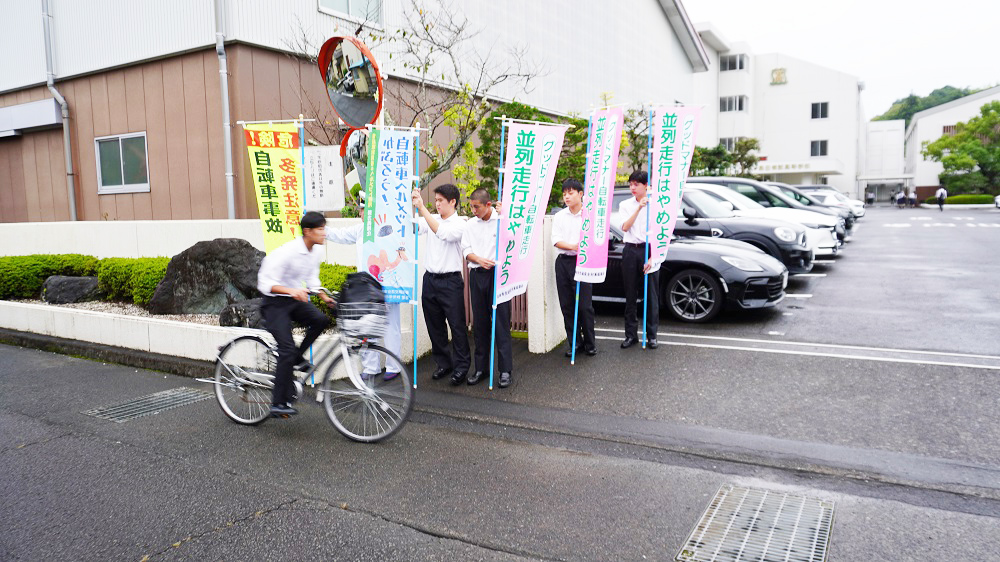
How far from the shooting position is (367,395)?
503cm

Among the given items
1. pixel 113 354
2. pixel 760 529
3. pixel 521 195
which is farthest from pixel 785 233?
pixel 113 354

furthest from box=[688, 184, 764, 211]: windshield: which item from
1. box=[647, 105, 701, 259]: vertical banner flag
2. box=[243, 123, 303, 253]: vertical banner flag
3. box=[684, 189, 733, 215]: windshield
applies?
box=[243, 123, 303, 253]: vertical banner flag

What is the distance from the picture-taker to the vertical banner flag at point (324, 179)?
8383mm

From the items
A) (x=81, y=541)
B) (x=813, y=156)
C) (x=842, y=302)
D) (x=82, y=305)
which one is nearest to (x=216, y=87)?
(x=82, y=305)

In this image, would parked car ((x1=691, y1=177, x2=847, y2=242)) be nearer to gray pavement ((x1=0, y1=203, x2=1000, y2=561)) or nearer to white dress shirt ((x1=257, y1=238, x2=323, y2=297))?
gray pavement ((x1=0, y1=203, x2=1000, y2=561))

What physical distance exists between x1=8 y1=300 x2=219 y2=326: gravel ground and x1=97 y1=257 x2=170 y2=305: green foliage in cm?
14

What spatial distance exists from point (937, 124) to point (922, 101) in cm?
3519

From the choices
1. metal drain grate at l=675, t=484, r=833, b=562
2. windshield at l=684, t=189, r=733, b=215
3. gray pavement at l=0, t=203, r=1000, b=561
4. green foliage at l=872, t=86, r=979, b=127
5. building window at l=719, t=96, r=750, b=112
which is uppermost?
green foliage at l=872, t=86, r=979, b=127

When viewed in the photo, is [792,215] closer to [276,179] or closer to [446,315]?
[446,315]

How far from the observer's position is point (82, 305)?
31.2 ft

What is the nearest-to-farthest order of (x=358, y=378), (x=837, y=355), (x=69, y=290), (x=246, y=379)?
(x=358, y=378)
(x=246, y=379)
(x=837, y=355)
(x=69, y=290)

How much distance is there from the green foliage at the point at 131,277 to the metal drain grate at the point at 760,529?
768cm

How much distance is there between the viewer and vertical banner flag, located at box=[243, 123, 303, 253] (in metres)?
7.51

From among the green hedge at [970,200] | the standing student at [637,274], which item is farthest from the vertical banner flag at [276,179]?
the green hedge at [970,200]
